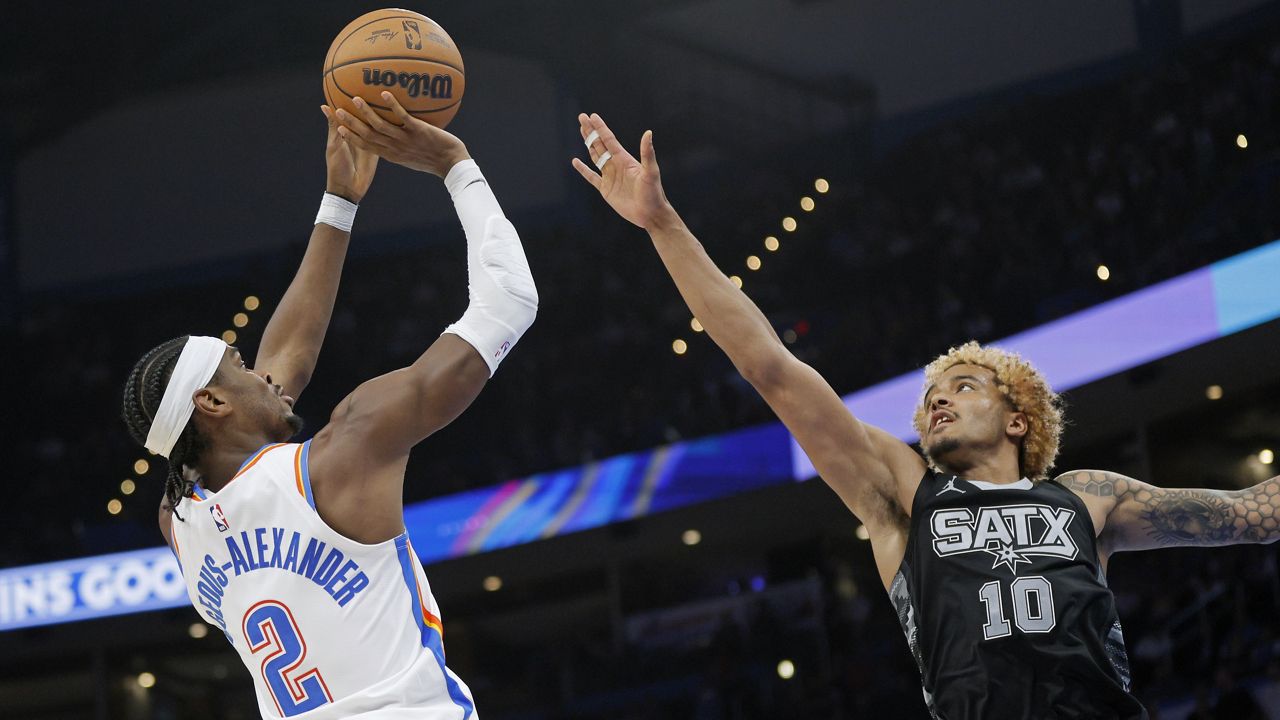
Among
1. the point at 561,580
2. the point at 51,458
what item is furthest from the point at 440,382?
the point at 51,458

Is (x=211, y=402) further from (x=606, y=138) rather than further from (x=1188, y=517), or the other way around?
(x=1188, y=517)

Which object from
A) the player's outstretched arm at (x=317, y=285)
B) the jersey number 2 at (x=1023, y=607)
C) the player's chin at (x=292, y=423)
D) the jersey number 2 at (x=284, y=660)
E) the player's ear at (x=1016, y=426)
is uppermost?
the player's outstretched arm at (x=317, y=285)

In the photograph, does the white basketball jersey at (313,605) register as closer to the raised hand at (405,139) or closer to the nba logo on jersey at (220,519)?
the nba logo on jersey at (220,519)

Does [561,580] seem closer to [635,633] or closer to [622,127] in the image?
[635,633]

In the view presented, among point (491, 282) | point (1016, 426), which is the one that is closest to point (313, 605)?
point (491, 282)

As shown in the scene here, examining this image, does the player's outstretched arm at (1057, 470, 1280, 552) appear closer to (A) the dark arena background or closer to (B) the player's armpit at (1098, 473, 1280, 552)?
(B) the player's armpit at (1098, 473, 1280, 552)

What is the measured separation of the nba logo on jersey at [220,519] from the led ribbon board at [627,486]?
8.79 m

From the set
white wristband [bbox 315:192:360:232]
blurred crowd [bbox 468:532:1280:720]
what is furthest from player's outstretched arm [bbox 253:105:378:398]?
blurred crowd [bbox 468:532:1280:720]

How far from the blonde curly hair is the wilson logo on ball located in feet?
5.17

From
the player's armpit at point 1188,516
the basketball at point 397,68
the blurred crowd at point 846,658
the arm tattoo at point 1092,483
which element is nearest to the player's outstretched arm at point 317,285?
the basketball at point 397,68

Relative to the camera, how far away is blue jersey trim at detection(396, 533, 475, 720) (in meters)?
2.68

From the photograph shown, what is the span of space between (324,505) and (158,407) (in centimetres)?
47

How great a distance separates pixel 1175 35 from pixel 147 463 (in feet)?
44.1

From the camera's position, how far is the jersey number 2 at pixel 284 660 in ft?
8.60
